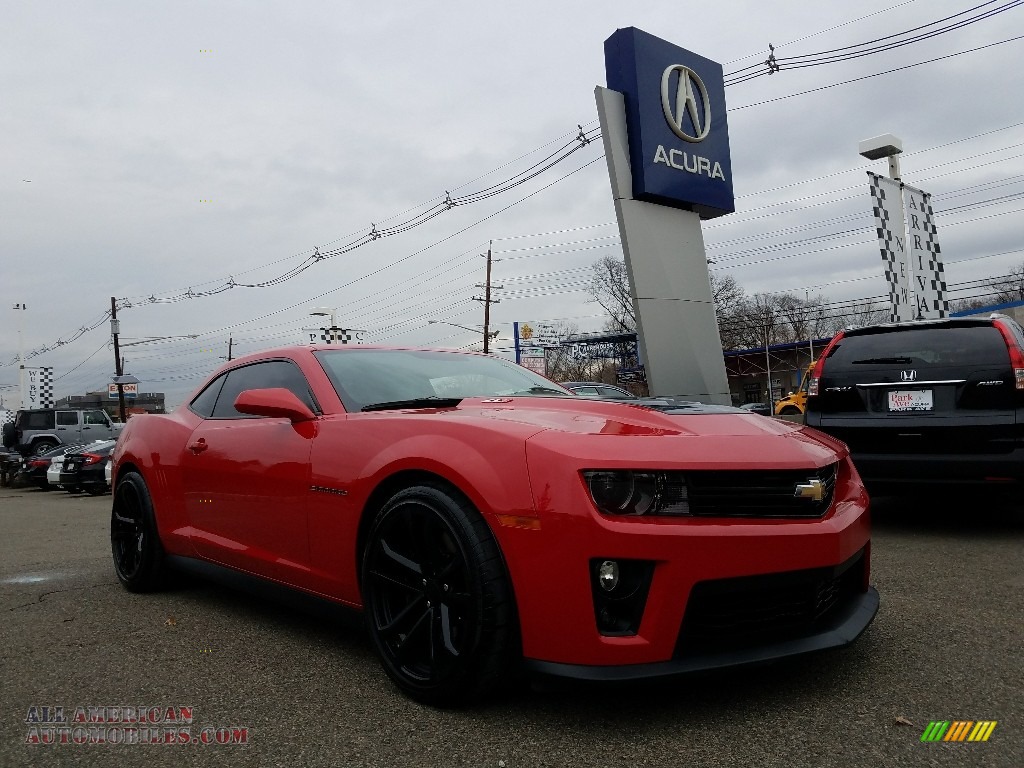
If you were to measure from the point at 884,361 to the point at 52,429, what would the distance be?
26492 mm

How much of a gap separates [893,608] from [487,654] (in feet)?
6.86

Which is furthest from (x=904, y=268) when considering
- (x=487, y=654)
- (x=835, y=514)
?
(x=487, y=654)

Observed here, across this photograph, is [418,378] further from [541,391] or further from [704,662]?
[704,662]

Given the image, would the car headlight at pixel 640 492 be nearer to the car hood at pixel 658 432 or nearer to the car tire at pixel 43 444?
the car hood at pixel 658 432

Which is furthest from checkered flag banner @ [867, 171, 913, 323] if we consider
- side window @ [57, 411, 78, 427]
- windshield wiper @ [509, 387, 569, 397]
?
side window @ [57, 411, 78, 427]

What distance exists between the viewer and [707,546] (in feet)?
7.04

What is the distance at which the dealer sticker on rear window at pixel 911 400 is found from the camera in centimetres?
502

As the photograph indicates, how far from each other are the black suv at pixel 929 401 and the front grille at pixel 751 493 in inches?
122

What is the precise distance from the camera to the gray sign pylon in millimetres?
10227

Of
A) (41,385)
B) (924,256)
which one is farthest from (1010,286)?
(41,385)

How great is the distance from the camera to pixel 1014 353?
4797 mm

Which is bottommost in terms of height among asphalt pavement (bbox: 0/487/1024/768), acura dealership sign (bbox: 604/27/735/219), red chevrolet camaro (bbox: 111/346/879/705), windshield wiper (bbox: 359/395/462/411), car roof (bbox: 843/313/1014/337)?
asphalt pavement (bbox: 0/487/1024/768)

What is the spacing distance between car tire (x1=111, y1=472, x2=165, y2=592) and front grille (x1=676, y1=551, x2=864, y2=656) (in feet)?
10.3

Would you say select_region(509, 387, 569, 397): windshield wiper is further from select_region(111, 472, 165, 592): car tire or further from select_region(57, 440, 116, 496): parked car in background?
select_region(57, 440, 116, 496): parked car in background
